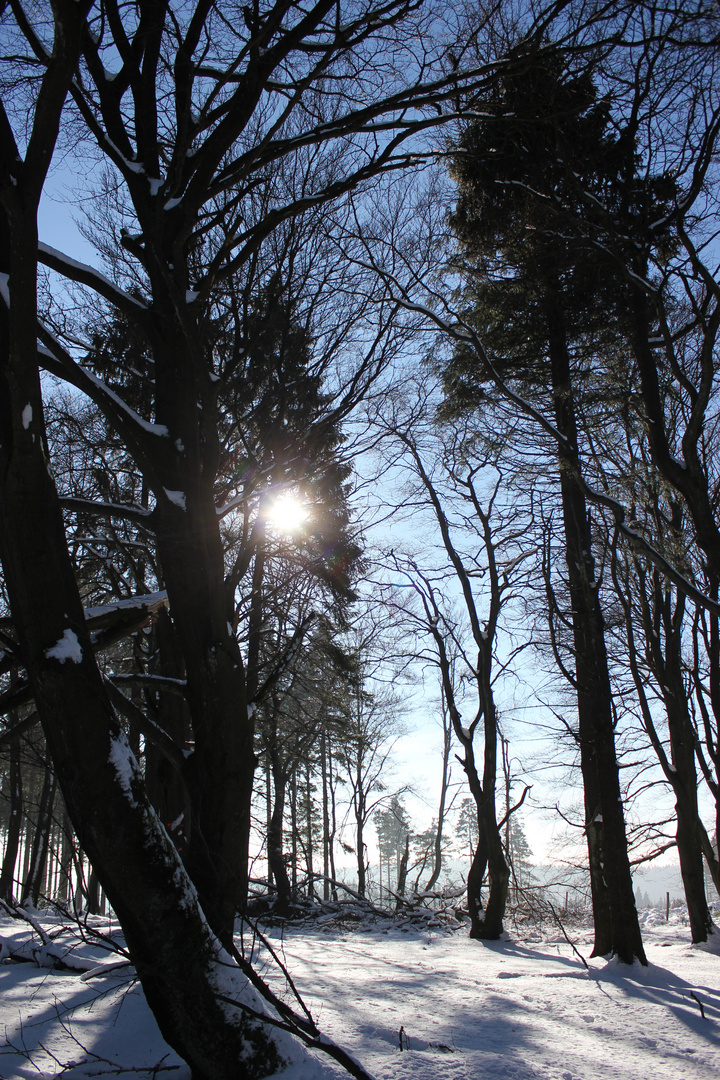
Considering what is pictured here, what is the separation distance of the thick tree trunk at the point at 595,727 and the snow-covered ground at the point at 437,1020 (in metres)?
0.51

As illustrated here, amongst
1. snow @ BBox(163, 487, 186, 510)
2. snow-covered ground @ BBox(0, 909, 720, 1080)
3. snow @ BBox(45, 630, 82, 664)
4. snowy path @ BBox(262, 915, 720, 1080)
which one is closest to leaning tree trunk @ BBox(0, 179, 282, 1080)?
snow @ BBox(45, 630, 82, 664)

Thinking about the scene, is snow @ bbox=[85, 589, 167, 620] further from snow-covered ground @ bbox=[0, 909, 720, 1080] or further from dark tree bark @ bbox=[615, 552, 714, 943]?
dark tree bark @ bbox=[615, 552, 714, 943]

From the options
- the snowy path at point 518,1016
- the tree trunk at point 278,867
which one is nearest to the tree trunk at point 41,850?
the snowy path at point 518,1016

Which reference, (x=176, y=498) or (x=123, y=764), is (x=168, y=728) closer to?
(x=176, y=498)

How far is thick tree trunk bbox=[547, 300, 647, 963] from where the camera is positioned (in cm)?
682

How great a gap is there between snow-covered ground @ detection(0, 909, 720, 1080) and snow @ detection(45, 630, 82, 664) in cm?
163

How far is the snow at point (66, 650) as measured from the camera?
280 cm

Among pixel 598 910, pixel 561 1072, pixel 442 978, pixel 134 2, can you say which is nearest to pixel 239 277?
pixel 134 2

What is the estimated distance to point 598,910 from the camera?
7.32 meters

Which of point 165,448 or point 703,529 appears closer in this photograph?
point 703,529

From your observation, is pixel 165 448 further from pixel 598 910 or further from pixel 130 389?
pixel 598 910

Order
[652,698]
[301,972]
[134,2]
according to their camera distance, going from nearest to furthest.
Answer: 1. [134,2]
2. [301,972]
3. [652,698]

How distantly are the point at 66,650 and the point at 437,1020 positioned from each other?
10.6 ft

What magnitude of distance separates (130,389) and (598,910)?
28.1ft
